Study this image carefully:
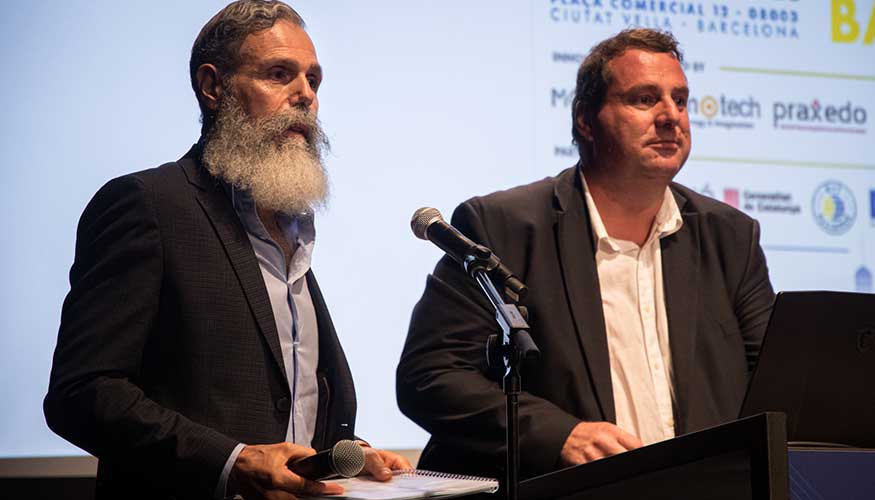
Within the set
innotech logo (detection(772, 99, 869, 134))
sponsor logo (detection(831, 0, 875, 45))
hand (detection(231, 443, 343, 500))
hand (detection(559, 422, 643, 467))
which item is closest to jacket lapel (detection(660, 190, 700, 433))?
hand (detection(559, 422, 643, 467))

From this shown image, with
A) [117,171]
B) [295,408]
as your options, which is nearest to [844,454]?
[295,408]

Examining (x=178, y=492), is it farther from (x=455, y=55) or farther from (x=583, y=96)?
(x=455, y=55)

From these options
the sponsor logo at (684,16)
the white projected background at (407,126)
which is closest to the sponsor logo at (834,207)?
the white projected background at (407,126)

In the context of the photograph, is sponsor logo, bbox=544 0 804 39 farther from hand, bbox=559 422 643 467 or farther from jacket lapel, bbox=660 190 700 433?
hand, bbox=559 422 643 467

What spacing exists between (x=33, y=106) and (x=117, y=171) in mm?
323

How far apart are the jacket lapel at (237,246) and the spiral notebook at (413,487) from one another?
42 centimetres

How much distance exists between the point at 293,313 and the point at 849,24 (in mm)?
3009

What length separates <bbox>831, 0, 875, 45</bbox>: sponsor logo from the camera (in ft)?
15.1

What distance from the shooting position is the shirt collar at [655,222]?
3.30 metres

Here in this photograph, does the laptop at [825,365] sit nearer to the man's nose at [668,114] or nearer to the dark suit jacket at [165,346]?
the dark suit jacket at [165,346]

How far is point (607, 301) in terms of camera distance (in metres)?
3.22

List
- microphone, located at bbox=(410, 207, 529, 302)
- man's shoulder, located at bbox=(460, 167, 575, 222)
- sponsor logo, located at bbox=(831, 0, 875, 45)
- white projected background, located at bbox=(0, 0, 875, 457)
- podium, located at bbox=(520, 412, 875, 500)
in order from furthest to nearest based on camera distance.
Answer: sponsor logo, located at bbox=(831, 0, 875, 45)
white projected background, located at bbox=(0, 0, 875, 457)
man's shoulder, located at bbox=(460, 167, 575, 222)
microphone, located at bbox=(410, 207, 529, 302)
podium, located at bbox=(520, 412, 875, 500)

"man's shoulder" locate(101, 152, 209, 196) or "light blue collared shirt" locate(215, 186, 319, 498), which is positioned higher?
"man's shoulder" locate(101, 152, 209, 196)

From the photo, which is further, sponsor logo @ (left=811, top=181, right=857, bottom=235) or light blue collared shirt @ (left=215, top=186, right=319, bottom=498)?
sponsor logo @ (left=811, top=181, right=857, bottom=235)
